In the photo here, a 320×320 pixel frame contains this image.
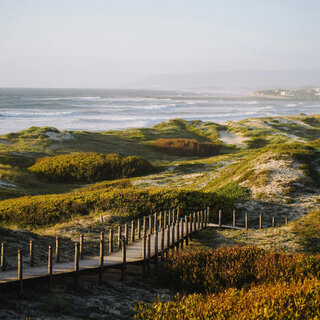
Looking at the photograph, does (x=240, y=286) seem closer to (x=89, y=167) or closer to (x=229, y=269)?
(x=229, y=269)

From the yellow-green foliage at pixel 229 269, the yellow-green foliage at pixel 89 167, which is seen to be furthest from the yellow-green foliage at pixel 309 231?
the yellow-green foliage at pixel 89 167

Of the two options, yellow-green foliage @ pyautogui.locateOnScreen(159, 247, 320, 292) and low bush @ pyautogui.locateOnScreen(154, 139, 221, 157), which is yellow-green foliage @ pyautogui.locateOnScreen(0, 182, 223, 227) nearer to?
yellow-green foliage @ pyautogui.locateOnScreen(159, 247, 320, 292)

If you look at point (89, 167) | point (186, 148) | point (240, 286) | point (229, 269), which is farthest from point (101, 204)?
point (186, 148)

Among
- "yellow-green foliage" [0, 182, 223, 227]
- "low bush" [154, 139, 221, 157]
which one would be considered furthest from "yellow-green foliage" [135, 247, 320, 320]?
"low bush" [154, 139, 221, 157]

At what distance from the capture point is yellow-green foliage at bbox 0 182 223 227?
69.9 feet

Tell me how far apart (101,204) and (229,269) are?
12.0 m

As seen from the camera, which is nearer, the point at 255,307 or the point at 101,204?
the point at 255,307

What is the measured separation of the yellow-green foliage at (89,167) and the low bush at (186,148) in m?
14.3

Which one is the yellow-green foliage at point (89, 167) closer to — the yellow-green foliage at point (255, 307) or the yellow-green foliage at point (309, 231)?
the yellow-green foliage at point (309, 231)

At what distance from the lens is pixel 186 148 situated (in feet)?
176

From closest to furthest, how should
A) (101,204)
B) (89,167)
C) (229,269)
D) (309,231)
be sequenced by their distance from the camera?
(229,269) < (309,231) < (101,204) < (89,167)

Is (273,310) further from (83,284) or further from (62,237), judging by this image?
(62,237)

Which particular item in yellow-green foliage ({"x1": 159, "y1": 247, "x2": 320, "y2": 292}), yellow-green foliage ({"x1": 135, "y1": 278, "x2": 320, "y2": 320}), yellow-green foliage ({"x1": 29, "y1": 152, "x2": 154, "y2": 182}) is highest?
yellow-green foliage ({"x1": 135, "y1": 278, "x2": 320, "y2": 320})

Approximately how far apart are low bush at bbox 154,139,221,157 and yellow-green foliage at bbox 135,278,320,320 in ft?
143
